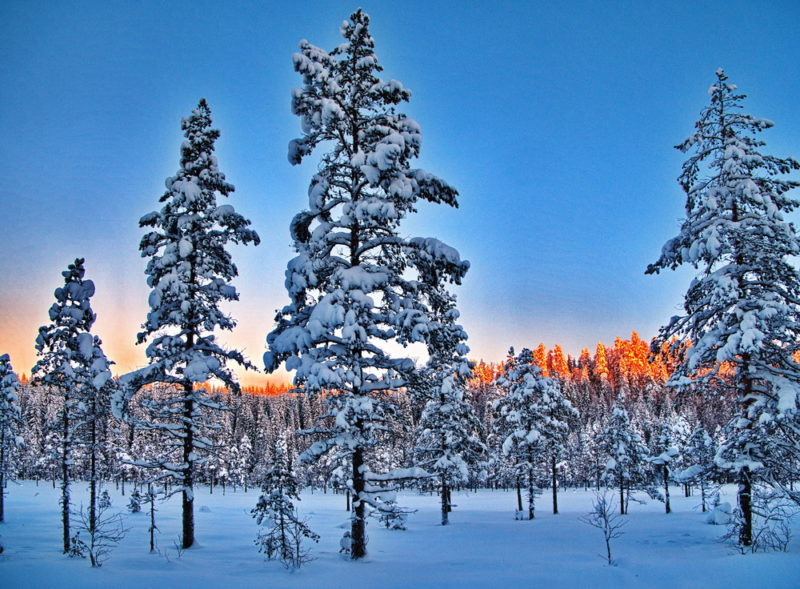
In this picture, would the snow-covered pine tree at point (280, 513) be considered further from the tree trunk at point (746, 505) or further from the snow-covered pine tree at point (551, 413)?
the snow-covered pine tree at point (551, 413)

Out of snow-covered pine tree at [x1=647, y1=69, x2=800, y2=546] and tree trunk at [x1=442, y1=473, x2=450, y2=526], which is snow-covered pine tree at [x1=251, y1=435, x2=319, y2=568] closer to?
snow-covered pine tree at [x1=647, y1=69, x2=800, y2=546]

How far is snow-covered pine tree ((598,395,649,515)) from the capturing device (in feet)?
142

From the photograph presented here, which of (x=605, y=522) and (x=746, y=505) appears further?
(x=746, y=505)

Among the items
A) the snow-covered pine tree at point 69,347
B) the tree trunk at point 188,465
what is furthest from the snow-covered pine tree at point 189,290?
the snow-covered pine tree at point 69,347

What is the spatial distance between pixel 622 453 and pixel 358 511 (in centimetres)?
3796

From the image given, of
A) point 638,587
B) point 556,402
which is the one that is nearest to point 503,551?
point 638,587

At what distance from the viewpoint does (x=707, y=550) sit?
60.3 feet

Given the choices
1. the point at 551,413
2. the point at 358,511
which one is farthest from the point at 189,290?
the point at 551,413

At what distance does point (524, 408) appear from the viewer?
117 feet

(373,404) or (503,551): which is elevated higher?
(373,404)

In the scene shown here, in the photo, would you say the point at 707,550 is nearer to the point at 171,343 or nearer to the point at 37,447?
the point at 171,343

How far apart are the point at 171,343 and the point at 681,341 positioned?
1642 cm

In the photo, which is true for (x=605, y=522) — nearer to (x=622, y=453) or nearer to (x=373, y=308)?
(x=373, y=308)

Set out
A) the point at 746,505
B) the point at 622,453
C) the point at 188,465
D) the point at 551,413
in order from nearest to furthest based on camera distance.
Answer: the point at 746,505
the point at 188,465
the point at 551,413
the point at 622,453
